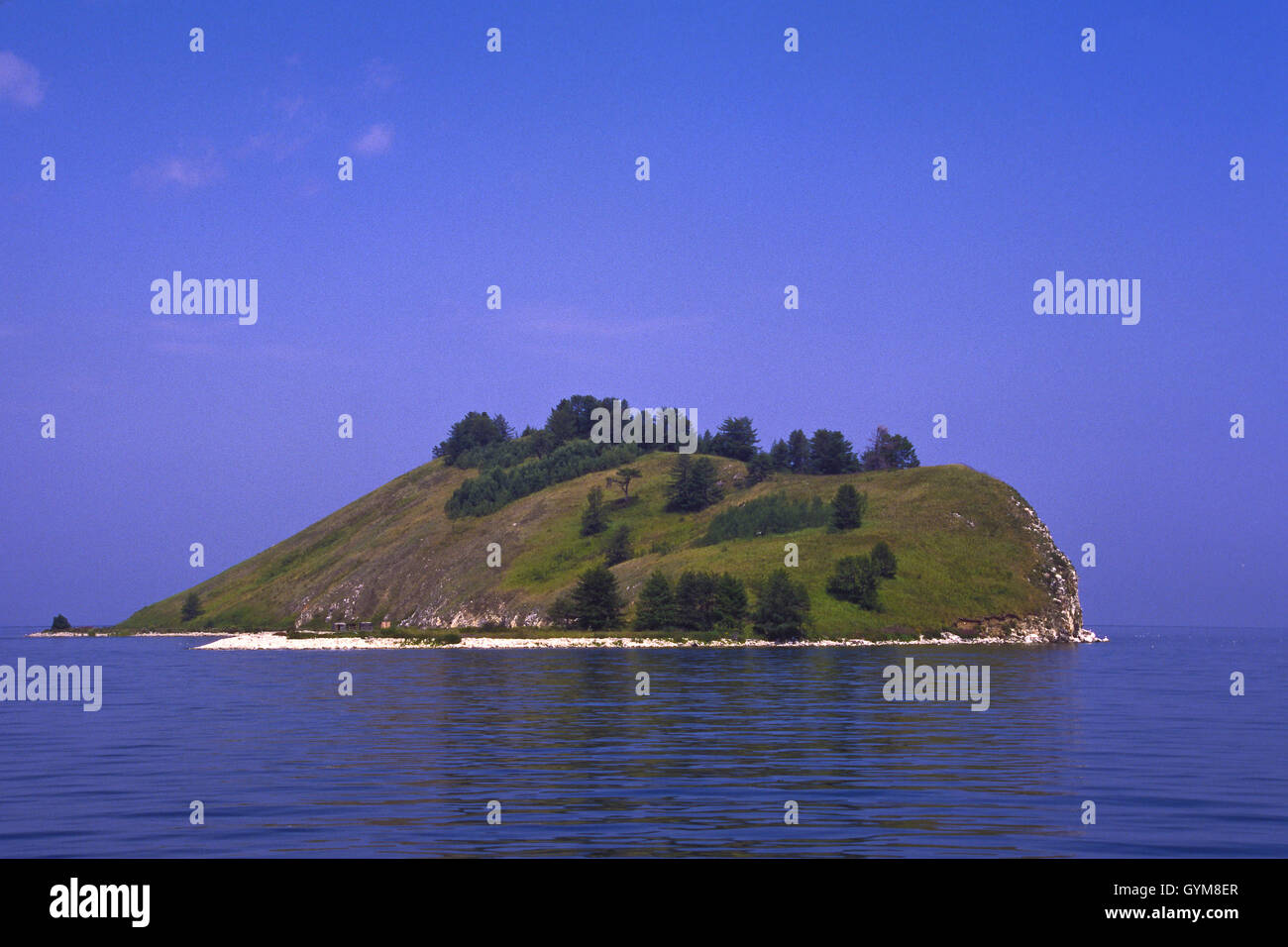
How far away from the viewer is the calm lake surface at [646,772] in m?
19.9

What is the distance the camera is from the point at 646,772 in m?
28.6

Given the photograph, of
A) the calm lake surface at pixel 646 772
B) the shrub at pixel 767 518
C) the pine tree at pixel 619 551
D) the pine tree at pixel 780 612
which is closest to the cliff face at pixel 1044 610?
the pine tree at pixel 780 612

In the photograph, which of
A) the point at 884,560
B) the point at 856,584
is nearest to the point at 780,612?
the point at 856,584

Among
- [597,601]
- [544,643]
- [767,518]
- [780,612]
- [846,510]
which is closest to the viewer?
[780,612]

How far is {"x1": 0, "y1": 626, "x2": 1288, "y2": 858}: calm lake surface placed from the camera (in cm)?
1989

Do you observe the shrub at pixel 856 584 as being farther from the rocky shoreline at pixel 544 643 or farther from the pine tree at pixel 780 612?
the pine tree at pixel 780 612

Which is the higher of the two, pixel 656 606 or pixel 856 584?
pixel 856 584

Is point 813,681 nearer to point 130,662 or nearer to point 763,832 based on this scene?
point 763,832

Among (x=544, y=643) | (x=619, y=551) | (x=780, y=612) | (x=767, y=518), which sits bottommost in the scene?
(x=544, y=643)

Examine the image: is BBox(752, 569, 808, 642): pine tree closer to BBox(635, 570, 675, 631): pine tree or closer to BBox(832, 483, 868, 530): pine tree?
BBox(635, 570, 675, 631): pine tree

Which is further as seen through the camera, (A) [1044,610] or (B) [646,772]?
(A) [1044,610]

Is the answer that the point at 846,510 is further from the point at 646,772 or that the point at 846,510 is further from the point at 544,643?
the point at 646,772
